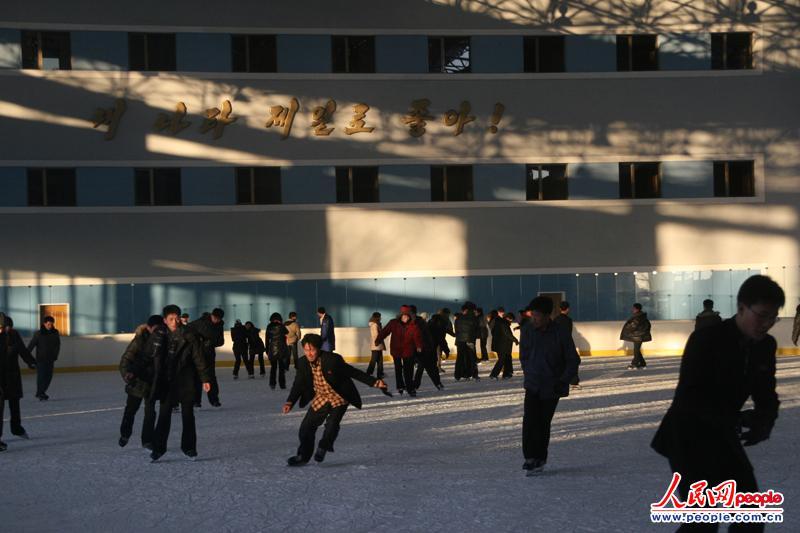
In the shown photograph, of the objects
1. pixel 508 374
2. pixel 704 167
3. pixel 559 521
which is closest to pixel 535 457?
pixel 559 521

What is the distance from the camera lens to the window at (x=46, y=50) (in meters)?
37.2

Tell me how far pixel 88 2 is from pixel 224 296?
9.79 metres

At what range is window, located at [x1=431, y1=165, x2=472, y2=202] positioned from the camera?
39.2 metres

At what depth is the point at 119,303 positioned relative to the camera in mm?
37812

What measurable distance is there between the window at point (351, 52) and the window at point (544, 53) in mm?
5025

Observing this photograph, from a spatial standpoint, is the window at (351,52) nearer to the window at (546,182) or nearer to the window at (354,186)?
the window at (354,186)

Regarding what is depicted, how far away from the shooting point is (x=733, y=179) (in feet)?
132

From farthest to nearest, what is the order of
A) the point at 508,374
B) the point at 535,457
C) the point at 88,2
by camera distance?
the point at 88,2 → the point at 508,374 → the point at 535,457

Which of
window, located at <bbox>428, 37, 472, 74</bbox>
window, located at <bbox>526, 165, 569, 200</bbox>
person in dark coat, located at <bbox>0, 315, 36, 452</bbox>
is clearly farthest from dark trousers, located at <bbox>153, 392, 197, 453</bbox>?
window, located at <bbox>428, 37, 472, 74</bbox>

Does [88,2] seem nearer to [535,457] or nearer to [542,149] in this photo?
[542,149]

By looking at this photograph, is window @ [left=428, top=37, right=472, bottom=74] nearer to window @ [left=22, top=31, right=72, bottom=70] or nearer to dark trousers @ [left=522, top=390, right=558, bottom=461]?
window @ [left=22, top=31, right=72, bottom=70]

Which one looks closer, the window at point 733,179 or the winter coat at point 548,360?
the winter coat at point 548,360

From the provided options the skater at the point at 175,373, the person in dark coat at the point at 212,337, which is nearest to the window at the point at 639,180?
the person in dark coat at the point at 212,337

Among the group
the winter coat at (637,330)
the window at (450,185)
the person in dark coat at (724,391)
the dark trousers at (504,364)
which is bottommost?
the dark trousers at (504,364)
